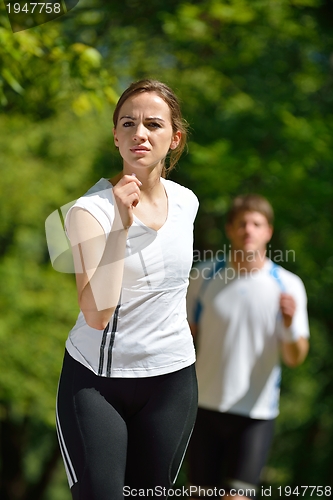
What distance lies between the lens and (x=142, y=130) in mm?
1669

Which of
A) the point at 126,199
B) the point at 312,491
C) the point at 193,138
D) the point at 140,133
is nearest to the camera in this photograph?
the point at 126,199

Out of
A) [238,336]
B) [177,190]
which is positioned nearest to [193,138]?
[238,336]

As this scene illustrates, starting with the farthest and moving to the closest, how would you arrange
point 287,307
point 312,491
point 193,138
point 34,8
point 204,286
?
1. point 312,491
2. point 193,138
3. point 34,8
4. point 204,286
5. point 287,307

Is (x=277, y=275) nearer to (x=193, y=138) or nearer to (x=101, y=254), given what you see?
(x=101, y=254)

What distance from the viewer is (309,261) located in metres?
7.59

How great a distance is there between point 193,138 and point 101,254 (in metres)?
6.32

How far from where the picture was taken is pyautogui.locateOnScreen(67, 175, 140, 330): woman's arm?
155 centimetres

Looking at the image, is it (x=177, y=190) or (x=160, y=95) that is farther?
(x=177, y=190)

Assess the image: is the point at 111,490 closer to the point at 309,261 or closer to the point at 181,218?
the point at 181,218

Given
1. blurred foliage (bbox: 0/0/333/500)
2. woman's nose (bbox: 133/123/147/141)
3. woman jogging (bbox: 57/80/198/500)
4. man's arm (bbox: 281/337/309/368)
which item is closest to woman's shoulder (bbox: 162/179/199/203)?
woman jogging (bbox: 57/80/198/500)

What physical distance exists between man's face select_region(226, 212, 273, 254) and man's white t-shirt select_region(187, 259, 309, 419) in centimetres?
15

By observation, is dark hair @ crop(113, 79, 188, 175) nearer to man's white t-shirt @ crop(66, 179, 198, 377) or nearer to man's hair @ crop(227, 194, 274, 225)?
man's white t-shirt @ crop(66, 179, 198, 377)

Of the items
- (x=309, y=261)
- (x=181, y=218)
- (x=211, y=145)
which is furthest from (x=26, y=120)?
(x=181, y=218)

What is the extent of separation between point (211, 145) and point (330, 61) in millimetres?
1584
